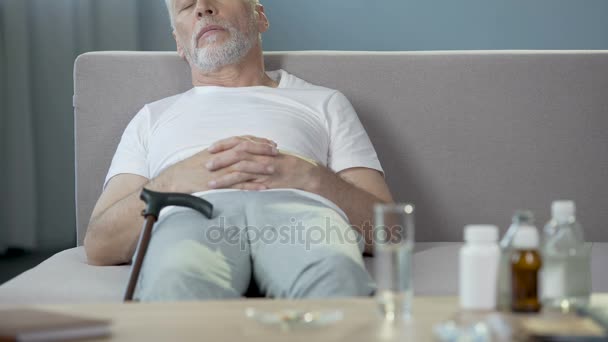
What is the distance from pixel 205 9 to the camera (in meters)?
2.22

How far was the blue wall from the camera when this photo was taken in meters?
4.29

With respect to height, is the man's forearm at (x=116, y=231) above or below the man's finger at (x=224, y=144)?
below

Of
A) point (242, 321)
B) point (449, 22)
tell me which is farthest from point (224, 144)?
point (449, 22)

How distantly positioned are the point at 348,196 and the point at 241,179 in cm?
23

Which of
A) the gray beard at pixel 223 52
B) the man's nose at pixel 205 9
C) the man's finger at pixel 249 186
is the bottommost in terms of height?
the man's finger at pixel 249 186

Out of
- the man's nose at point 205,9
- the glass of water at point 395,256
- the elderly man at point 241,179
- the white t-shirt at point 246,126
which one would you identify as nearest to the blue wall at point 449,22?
the elderly man at point 241,179

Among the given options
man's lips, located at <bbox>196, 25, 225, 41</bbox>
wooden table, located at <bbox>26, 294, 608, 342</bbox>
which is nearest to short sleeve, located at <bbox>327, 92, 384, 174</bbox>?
man's lips, located at <bbox>196, 25, 225, 41</bbox>

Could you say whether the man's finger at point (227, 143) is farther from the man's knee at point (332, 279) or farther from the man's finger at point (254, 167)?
the man's knee at point (332, 279)

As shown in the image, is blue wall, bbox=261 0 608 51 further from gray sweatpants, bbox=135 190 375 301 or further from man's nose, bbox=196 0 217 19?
gray sweatpants, bbox=135 190 375 301

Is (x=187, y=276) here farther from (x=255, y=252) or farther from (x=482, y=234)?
(x=482, y=234)

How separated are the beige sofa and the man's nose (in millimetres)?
165

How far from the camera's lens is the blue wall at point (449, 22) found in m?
4.29

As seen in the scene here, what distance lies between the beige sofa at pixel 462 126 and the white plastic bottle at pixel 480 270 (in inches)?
42.1

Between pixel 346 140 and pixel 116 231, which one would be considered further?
pixel 346 140
